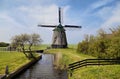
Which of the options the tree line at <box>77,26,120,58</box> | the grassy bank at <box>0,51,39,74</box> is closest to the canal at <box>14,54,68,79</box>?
the grassy bank at <box>0,51,39,74</box>

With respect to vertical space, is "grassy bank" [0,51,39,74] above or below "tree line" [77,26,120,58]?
below

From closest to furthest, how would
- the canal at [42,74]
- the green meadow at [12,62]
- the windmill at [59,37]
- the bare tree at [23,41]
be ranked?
the canal at [42,74], the green meadow at [12,62], the bare tree at [23,41], the windmill at [59,37]

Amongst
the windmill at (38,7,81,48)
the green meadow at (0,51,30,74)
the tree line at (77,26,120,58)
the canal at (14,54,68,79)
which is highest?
the windmill at (38,7,81,48)

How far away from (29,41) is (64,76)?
2529cm

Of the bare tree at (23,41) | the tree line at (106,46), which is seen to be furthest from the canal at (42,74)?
the bare tree at (23,41)

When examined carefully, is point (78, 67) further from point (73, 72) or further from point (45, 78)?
point (45, 78)


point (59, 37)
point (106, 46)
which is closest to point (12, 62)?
point (106, 46)

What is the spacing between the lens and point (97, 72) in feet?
69.8

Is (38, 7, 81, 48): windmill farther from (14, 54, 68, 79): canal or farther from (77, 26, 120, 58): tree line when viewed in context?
(14, 54, 68, 79): canal

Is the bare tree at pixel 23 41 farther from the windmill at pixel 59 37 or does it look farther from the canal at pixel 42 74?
the windmill at pixel 59 37

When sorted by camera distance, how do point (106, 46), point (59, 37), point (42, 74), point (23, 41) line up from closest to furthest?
1. point (42, 74)
2. point (106, 46)
3. point (23, 41)
4. point (59, 37)

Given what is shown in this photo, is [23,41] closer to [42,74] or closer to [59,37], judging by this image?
[42,74]

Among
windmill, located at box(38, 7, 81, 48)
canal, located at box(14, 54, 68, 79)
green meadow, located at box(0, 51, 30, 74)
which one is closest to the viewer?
canal, located at box(14, 54, 68, 79)

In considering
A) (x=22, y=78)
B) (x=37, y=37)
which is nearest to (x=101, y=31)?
(x=37, y=37)
